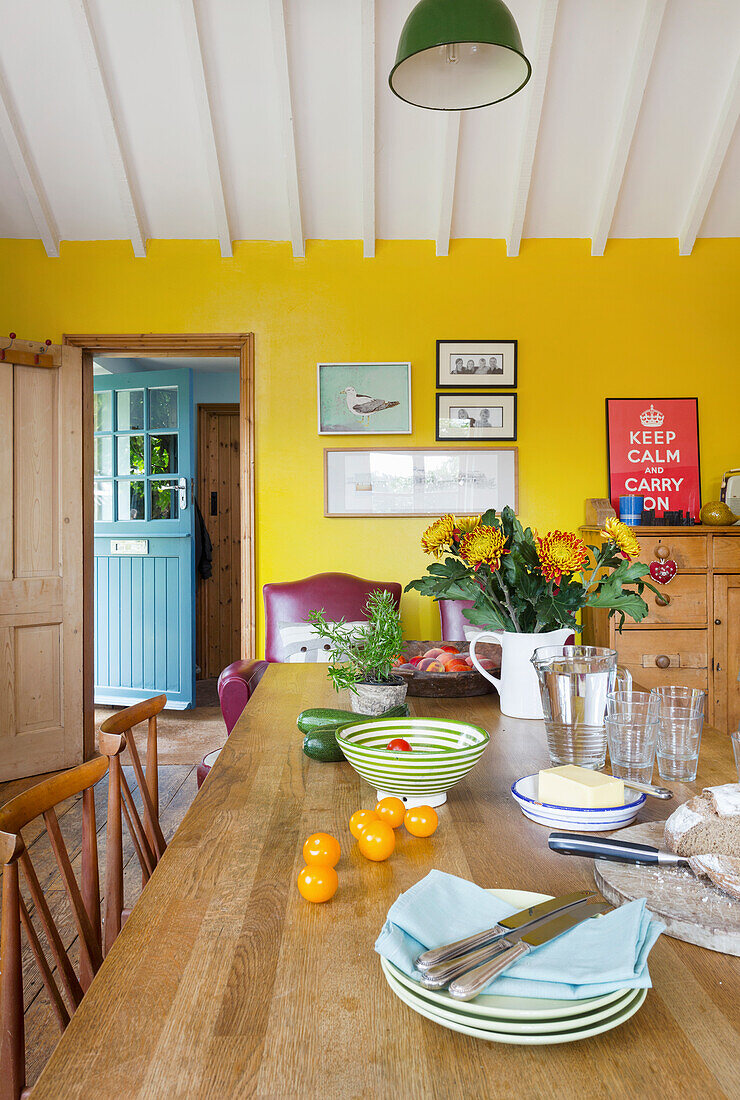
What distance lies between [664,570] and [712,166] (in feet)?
5.95

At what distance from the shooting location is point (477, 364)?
3.96 metres

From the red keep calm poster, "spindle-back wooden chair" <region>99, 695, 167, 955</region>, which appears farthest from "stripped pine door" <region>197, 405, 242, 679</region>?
"spindle-back wooden chair" <region>99, 695, 167, 955</region>

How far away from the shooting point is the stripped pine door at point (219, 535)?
6238 millimetres

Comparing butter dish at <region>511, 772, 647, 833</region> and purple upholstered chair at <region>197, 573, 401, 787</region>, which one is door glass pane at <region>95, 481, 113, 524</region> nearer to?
purple upholstered chair at <region>197, 573, 401, 787</region>

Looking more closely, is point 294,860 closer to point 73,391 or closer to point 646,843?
A: point 646,843

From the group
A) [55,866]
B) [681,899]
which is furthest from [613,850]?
[55,866]

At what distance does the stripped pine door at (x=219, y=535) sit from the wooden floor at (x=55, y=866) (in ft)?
7.80

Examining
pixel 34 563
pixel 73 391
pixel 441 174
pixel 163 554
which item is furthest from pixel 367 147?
pixel 163 554

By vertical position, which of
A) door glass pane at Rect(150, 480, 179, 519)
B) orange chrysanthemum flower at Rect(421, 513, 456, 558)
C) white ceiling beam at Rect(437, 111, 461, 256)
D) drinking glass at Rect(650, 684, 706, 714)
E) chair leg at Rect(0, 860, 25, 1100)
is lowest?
chair leg at Rect(0, 860, 25, 1100)

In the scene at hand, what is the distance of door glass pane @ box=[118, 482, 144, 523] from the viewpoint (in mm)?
5117

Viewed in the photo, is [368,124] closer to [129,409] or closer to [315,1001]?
[129,409]

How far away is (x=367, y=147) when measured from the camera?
3.42 m

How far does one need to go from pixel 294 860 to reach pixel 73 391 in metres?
3.51

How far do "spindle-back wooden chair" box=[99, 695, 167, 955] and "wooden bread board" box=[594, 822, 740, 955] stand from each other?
2.56 ft
